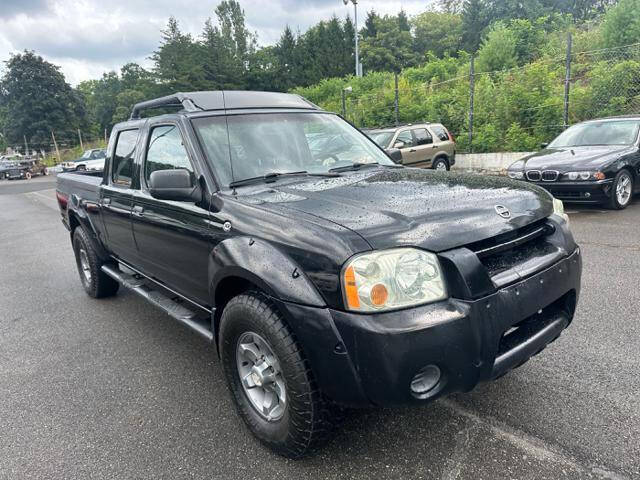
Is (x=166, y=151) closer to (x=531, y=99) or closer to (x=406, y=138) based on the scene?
(x=406, y=138)

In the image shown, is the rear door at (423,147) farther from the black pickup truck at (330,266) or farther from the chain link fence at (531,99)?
the black pickup truck at (330,266)

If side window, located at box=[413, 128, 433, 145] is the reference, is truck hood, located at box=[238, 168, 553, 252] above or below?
above

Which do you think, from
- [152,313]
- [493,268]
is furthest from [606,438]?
[152,313]

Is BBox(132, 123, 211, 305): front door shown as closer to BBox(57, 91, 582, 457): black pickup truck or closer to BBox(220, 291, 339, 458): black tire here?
BBox(57, 91, 582, 457): black pickup truck

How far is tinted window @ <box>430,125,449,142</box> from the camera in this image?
13670 millimetres

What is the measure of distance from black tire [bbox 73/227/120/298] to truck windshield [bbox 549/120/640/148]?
27.1 feet

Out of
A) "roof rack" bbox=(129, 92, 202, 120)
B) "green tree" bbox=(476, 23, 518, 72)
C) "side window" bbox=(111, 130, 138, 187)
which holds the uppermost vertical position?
"green tree" bbox=(476, 23, 518, 72)

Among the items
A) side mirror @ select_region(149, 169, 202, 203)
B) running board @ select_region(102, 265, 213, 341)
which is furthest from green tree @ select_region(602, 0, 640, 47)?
side mirror @ select_region(149, 169, 202, 203)

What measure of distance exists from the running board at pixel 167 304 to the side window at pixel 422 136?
10187mm

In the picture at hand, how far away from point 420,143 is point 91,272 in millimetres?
10020

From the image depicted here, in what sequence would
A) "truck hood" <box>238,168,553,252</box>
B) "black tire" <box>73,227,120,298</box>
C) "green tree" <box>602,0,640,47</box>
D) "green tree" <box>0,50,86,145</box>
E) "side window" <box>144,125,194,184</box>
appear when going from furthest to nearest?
"green tree" <box>0,50,86,145</box>
"green tree" <box>602,0,640,47</box>
"black tire" <box>73,227,120,298</box>
"side window" <box>144,125,194,184</box>
"truck hood" <box>238,168,553,252</box>

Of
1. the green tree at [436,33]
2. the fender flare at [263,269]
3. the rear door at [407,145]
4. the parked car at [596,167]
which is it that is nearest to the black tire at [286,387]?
the fender flare at [263,269]

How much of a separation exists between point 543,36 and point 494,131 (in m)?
18.6

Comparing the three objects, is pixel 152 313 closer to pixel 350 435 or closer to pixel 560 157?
pixel 350 435
